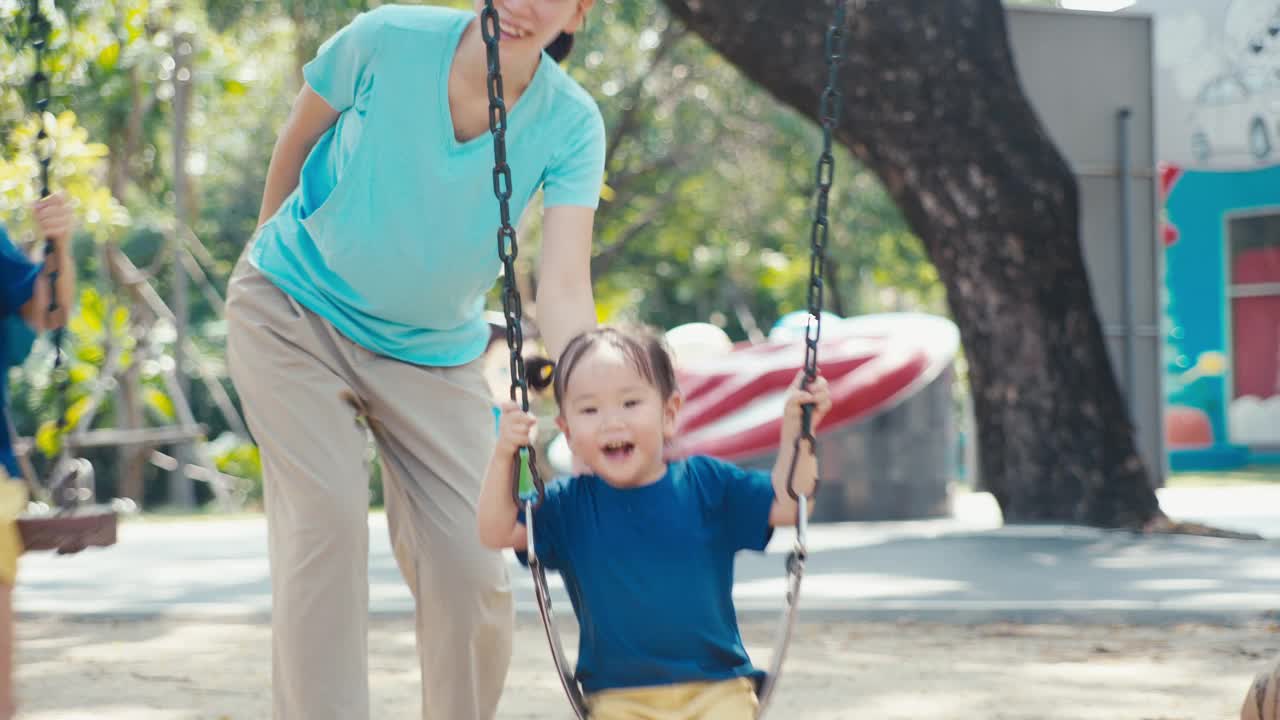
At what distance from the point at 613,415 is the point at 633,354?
109 mm

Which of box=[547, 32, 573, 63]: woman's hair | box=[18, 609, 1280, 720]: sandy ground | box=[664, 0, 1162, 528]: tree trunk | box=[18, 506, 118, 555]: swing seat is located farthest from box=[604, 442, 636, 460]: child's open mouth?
box=[664, 0, 1162, 528]: tree trunk

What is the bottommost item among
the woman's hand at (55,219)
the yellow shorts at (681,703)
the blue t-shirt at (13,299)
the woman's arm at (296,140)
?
the yellow shorts at (681,703)

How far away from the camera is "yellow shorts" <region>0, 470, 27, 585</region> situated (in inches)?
124

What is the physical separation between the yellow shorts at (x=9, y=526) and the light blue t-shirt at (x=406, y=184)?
639 mm

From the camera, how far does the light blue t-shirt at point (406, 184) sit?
3078 mm

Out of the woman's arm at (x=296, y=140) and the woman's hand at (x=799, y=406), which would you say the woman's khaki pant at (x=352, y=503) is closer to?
the woman's arm at (x=296, y=140)

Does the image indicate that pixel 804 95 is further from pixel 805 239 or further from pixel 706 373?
pixel 805 239

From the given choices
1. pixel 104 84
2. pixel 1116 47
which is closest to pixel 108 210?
pixel 104 84

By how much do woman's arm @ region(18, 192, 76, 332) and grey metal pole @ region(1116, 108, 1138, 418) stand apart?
27.4 feet

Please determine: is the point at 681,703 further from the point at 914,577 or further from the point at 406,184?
the point at 914,577

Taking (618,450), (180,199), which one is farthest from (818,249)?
(180,199)

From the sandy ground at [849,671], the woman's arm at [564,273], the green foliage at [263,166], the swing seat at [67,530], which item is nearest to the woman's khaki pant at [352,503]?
the woman's arm at [564,273]

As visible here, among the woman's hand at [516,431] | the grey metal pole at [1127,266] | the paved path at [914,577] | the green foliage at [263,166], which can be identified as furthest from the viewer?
the green foliage at [263,166]

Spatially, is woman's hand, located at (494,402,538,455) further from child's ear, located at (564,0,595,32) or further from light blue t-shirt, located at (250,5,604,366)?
child's ear, located at (564,0,595,32)
